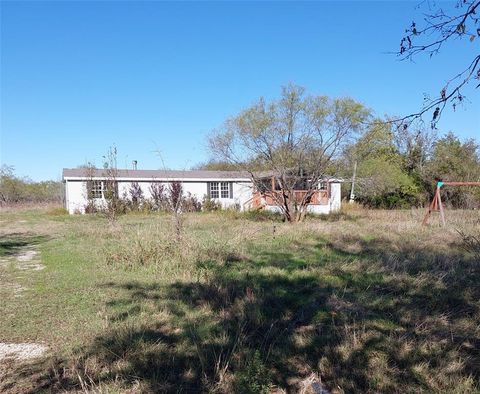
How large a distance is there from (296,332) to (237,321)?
73cm

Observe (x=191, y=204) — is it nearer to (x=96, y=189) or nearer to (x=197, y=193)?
(x=197, y=193)

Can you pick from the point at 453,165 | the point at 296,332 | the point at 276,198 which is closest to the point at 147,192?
the point at 276,198

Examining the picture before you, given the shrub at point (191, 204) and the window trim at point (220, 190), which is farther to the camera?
the window trim at point (220, 190)

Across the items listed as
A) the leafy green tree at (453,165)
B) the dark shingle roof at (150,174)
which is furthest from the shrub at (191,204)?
the leafy green tree at (453,165)

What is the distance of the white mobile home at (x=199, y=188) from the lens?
89.0ft

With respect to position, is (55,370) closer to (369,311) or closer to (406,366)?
(406,366)

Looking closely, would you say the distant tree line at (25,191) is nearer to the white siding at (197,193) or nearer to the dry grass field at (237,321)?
the white siding at (197,193)

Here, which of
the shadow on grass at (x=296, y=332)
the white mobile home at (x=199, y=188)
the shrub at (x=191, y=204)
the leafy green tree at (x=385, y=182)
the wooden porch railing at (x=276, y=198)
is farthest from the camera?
the leafy green tree at (x=385, y=182)

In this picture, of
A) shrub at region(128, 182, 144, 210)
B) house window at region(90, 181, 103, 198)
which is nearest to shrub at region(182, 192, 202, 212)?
shrub at region(128, 182, 144, 210)

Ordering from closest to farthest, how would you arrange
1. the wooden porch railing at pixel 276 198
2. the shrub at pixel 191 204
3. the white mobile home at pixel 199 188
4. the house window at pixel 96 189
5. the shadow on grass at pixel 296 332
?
the shadow on grass at pixel 296 332, the wooden porch railing at pixel 276 198, the house window at pixel 96 189, the white mobile home at pixel 199 188, the shrub at pixel 191 204

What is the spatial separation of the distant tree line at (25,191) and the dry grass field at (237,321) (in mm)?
33240

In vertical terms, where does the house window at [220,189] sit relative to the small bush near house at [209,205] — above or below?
above

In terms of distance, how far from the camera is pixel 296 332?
4.48m

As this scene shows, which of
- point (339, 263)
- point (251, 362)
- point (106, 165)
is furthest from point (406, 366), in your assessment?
point (106, 165)
